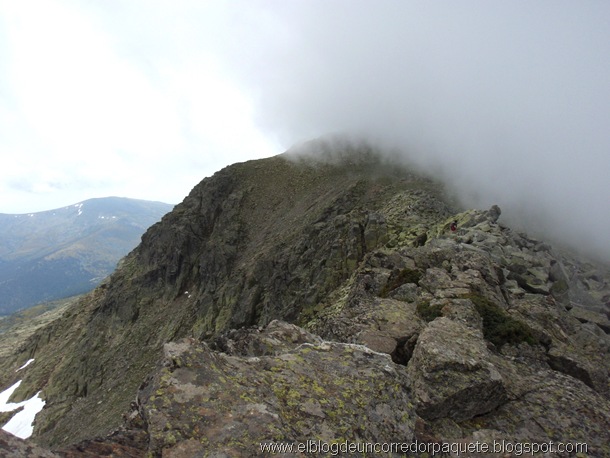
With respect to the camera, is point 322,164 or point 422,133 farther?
point 422,133

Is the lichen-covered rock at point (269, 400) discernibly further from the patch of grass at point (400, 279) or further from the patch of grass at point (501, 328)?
the patch of grass at point (400, 279)

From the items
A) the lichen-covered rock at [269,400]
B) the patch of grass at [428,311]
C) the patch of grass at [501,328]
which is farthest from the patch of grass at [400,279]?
the lichen-covered rock at [269,400]

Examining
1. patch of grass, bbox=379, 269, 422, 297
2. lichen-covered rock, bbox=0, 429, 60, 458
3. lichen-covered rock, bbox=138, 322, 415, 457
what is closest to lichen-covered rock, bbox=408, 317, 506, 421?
lichen-covered rock, bbox=138, 322, 415, 457

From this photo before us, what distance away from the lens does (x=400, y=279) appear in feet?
74.6

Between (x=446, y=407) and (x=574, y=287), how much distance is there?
36.1 meters

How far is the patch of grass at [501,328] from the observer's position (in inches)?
615

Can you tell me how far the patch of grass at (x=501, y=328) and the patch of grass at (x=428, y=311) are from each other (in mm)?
2103

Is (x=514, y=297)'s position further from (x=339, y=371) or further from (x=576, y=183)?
(x=576, y=183)

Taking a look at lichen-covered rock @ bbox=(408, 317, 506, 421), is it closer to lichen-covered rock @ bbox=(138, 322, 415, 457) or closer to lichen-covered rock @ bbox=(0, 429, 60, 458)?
lichen-covered rock @ bbox=(138, 322, 415, 457)

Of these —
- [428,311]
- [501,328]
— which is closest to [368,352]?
[428,311]

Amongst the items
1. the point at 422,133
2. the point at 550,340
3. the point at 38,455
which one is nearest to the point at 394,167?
the point at 422,133

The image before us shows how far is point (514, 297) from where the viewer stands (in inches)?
907

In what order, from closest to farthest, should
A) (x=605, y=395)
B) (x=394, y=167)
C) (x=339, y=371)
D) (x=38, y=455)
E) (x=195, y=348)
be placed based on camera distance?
(x=38, y=455) < (x=195, y=348) < (x=339, y=371) < (x=605, y=395) < (x=394, y=167)

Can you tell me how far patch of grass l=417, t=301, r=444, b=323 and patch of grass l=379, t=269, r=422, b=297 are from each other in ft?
12.2
